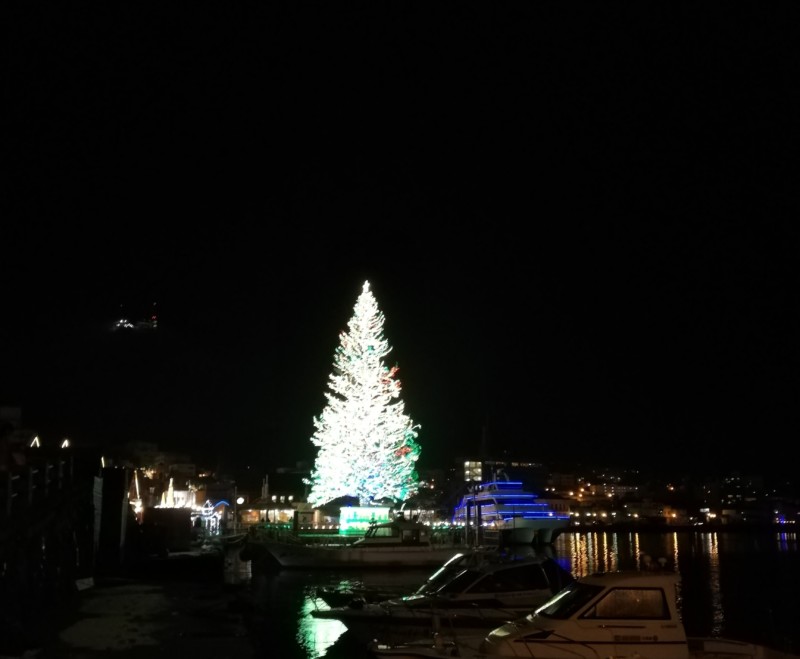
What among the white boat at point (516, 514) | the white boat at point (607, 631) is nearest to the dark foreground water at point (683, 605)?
the white boat at point (607, 631)

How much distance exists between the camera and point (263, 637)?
18594 millimetres

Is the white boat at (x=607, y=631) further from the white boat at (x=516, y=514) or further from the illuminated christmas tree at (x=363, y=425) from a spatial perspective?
the white boat at (x=516, y=514)

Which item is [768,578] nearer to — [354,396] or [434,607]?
[354,396]

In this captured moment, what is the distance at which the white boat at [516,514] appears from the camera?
79287 millimetres

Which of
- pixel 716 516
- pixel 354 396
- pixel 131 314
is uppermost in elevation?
pixel 131 314

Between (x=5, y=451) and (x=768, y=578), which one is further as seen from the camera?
(x=768, y=578)

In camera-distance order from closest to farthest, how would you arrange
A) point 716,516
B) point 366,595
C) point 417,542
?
point 366,595 < point 417,542 < point 716,516

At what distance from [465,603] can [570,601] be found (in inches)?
279

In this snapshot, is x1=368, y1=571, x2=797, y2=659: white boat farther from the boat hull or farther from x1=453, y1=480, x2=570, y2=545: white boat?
x1=453, y1=480, x2=570, y2=545: white boat

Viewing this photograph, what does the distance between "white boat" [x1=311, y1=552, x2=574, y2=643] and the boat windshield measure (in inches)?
191

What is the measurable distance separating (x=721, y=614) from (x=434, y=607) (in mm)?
17468

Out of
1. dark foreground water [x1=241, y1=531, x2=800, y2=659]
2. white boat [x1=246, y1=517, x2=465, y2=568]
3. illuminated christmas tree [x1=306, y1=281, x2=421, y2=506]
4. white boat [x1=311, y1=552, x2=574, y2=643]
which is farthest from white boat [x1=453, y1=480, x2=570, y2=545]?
white boat [x1=311, y1=552, x2=574, y2=643]

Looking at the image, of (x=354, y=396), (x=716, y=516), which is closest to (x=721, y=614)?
(x=354, y=396)

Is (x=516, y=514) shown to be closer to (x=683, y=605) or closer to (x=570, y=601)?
(x=683, y=605)
